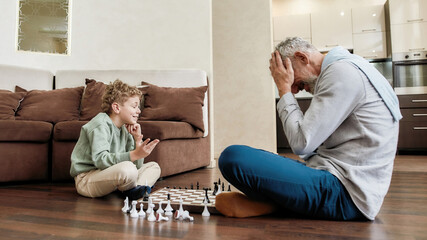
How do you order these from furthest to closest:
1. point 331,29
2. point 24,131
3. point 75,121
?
point 331,29
point 75,121
point 24,131

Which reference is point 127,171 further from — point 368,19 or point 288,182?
point 368,19

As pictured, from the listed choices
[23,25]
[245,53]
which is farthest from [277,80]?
[23,25]

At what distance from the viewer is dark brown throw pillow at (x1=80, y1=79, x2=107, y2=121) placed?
2740 mm

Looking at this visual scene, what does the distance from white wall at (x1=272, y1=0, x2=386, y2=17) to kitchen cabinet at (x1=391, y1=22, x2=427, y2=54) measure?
0.89 m

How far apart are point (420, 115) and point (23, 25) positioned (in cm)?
544

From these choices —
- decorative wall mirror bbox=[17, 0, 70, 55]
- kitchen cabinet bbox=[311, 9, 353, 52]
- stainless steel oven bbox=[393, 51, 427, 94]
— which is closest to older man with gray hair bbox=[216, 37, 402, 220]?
decorative wall mirror bbox=[17, 0, 70, 55]

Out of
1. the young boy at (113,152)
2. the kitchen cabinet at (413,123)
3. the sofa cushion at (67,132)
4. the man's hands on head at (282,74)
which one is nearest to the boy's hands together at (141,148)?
the young boy at (113,152)

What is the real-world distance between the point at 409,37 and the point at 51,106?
4.83 meters

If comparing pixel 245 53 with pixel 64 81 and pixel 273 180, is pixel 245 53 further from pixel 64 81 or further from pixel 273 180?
pixel 273 180

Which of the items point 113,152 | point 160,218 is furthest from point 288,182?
point 113,152

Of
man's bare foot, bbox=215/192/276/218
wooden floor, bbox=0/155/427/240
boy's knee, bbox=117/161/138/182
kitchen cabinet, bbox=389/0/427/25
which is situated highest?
kitchen cabinet, bbox=389/0/427/25

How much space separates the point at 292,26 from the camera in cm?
513

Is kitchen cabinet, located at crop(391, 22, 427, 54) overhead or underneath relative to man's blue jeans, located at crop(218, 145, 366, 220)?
overhead

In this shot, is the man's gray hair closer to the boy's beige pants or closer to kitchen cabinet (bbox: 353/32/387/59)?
the boy's beige pants
